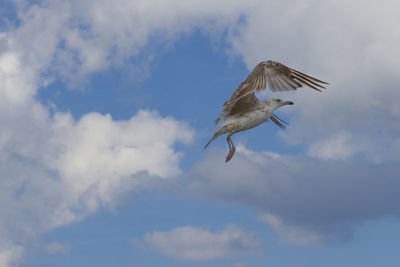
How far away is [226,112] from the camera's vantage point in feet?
69.6

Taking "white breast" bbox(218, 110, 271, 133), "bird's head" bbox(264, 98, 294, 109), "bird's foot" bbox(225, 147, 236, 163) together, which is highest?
"bird's head" bbox(264, 98, 294, 109)

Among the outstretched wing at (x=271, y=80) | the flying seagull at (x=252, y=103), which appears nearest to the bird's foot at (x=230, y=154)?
the flying seagull at (x=252, y=103)

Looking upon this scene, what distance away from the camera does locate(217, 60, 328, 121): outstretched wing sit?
1977 cm

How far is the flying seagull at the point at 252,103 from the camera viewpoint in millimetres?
20312

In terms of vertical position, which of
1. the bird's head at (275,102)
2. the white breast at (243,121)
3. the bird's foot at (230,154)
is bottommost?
the bird's foot at (230,154)

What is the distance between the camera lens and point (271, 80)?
2023 cm

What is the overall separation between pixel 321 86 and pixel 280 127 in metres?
4.13

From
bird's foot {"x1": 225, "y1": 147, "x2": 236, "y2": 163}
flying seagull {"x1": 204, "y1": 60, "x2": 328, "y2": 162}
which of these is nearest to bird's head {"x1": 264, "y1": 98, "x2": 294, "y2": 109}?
flying seagull {"x1": 204, "y1": 60, "x2": 328, "y2": 162}

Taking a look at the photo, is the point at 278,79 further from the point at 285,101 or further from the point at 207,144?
the point at 207,144

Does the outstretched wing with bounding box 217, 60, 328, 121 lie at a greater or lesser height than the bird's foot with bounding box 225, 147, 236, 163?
greater

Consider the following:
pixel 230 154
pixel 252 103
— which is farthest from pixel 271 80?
pixel 230 154

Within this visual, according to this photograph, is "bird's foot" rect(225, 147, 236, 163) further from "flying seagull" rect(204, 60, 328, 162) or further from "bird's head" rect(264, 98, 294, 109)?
"bird's head" rect(264, 98, 294, 109)

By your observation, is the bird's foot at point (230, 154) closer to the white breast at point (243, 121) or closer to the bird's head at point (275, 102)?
the white breast at point (243, 121)


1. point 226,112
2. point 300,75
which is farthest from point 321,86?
point 226,112
